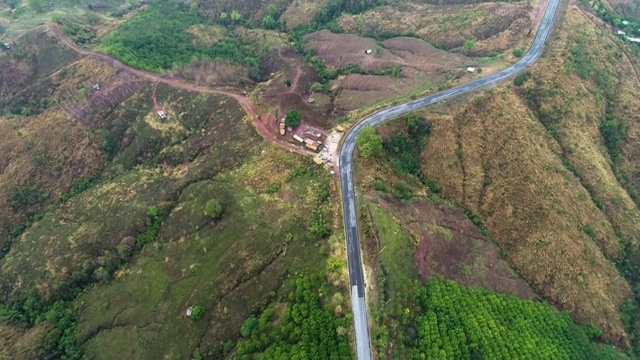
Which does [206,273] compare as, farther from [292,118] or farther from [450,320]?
[450,320]

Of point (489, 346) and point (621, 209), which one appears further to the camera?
point (621, 209)

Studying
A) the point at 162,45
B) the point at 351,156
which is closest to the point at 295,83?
the point at 351,156

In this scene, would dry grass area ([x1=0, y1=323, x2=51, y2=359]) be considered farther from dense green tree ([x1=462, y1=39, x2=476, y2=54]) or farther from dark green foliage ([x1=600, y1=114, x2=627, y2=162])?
dark green foliage ([x1=600, y1=114, x2=627, y2=162])

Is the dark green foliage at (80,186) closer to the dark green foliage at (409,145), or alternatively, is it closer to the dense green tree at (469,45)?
the dark green foliage at (409,145)

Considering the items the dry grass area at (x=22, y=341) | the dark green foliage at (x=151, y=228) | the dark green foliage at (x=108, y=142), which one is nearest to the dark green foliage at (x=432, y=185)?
the dark green foliage at (x=151, y=228)

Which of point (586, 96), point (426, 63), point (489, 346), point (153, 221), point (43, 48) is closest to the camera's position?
point (489, 346)

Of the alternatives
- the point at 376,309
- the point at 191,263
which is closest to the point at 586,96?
the point at 376,309

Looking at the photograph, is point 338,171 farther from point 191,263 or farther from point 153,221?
point 153,221
